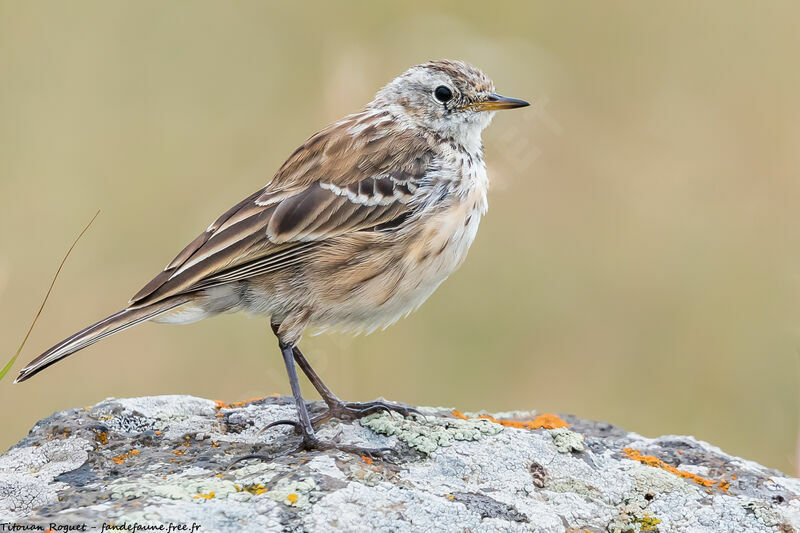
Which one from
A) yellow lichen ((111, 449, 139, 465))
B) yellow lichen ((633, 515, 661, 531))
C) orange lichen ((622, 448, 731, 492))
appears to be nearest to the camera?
yellow lichen ((633, 515, 661, 531))

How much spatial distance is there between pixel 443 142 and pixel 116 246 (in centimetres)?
351

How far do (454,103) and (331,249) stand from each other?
1.39 meters

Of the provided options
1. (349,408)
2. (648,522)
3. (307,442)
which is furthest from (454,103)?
(648,522)

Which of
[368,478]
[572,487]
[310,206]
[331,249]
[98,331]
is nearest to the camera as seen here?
[368,478]

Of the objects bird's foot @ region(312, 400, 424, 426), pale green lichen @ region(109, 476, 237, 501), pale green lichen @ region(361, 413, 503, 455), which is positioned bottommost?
pale green lichen @ region(109, 476, 237, 501)

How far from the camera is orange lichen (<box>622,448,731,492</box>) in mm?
4508

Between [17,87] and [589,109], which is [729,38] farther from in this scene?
[17,87]

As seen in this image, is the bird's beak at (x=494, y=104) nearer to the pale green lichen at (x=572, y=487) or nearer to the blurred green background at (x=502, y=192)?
the blurred green background at (x=502, y=192)

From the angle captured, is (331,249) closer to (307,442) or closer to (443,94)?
(307,442)

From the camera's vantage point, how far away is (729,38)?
943 centimetres

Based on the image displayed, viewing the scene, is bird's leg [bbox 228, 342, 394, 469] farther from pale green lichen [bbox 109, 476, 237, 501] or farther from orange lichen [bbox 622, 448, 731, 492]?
orange lichen [bbox 622, 448, 731, 492]

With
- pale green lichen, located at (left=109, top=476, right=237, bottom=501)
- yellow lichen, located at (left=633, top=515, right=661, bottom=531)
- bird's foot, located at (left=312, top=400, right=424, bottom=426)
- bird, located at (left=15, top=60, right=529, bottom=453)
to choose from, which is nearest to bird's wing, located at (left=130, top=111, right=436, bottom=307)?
bird, located at (left=15, top=60, right=529, bottom=453)

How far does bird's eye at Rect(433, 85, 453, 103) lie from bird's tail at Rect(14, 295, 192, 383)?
6.43ft

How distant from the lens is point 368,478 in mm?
4027
